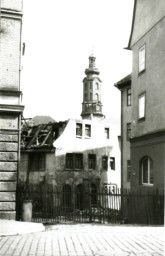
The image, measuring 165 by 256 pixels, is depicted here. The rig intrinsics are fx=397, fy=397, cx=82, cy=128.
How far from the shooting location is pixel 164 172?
1850 centimetres

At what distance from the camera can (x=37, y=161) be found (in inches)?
1628

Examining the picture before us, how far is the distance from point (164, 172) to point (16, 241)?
32.4ft

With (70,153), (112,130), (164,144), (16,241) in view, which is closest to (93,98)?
(112,130)

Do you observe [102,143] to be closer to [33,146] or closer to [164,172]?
[33,146]

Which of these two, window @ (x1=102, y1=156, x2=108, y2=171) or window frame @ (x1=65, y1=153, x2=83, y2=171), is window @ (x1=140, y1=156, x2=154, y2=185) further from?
window @ (x1=102, y1=156, x2=108, y2=171)

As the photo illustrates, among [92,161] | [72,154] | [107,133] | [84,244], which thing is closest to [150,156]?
[84,244]

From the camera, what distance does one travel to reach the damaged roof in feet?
136

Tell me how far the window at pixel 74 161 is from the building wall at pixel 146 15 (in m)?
20.4

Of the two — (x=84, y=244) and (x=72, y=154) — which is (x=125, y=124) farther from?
(x=84, y=244)

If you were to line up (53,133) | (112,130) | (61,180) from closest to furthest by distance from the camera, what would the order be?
(61,180) → (53,133) → (112,130)

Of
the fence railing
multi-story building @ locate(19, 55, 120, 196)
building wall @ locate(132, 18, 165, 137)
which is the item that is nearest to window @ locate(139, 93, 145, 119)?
building wall @ locate(132, 18, 165, 137)

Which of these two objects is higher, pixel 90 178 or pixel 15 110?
pixel 15 110

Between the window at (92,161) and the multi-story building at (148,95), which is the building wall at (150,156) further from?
the window at (92,161)

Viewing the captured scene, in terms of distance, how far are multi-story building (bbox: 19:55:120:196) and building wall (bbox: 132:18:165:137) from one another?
62.6ft
